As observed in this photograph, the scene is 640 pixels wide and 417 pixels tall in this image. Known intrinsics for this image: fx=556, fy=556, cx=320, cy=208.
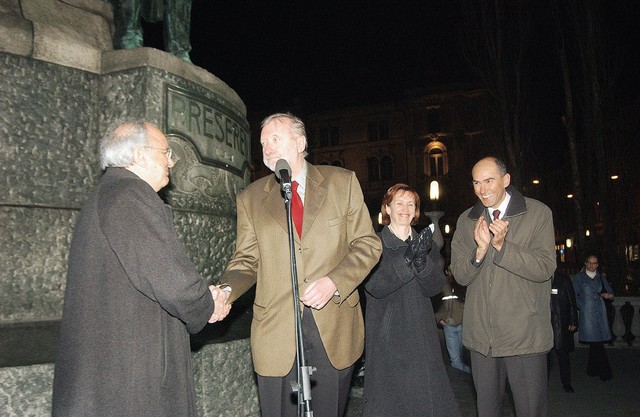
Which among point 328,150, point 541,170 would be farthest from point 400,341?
point 328,150

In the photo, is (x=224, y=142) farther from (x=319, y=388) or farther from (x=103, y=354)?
(x=103, y=354)

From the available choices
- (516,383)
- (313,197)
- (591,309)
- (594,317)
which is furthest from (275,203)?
(591,309)

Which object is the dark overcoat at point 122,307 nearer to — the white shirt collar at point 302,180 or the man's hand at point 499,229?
the white shirt collar at point 302,180

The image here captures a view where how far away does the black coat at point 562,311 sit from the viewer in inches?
268

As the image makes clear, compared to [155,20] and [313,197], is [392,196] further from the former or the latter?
[155,20]

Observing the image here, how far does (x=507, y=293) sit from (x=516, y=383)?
1.92 feet

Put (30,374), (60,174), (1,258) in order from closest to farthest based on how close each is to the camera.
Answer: (30,374) < (1,258) < (60,174)

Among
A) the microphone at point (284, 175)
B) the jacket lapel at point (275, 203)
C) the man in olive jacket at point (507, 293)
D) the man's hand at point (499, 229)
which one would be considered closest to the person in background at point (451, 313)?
the man in olive jacket at point (507, 293)

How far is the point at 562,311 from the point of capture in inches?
288

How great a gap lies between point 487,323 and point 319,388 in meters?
1.44

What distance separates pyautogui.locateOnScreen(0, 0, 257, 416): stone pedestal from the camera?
3.12m

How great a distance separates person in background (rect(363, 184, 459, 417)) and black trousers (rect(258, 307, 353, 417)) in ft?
4.08

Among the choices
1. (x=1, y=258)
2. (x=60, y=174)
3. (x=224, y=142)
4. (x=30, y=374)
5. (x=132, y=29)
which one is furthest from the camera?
(x=224, y=142)

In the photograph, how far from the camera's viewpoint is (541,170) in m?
26.2
